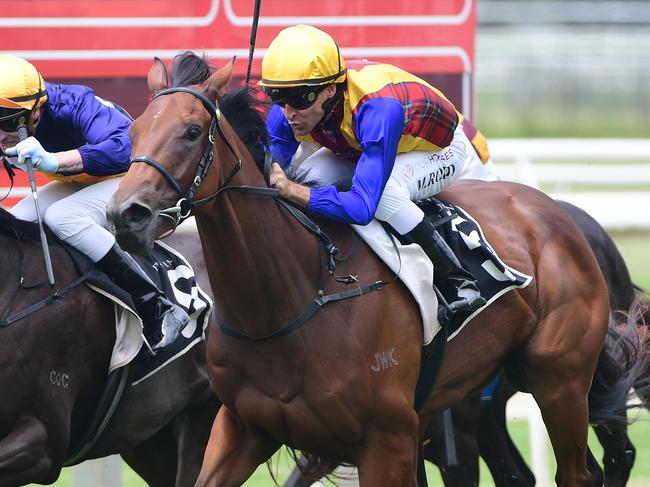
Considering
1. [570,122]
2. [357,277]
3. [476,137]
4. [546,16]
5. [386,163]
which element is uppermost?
[386,163]

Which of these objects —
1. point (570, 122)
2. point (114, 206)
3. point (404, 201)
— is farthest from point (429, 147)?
point (570, 122)

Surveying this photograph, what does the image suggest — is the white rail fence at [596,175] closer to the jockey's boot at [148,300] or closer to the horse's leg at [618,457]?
the horse's leg at [618,457]

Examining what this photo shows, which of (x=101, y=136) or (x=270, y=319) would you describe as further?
(x=101, y=136)

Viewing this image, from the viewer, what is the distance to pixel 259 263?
405 centimetres

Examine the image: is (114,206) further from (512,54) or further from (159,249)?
(512,54)

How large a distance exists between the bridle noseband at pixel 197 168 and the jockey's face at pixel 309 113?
378 millimetres

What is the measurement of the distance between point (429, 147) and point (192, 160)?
132 cm

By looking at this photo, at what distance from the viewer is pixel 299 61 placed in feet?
13.5

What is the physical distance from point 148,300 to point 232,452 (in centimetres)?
87

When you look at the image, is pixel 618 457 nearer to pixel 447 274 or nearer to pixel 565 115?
pixel 447 274

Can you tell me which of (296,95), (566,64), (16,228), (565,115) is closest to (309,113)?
(296,95)

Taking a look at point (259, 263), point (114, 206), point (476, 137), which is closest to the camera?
point (114, 206)

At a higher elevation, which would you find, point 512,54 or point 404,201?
point 404,201

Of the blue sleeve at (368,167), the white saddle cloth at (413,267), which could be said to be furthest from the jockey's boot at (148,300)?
the blue sleeve at (368,167)
